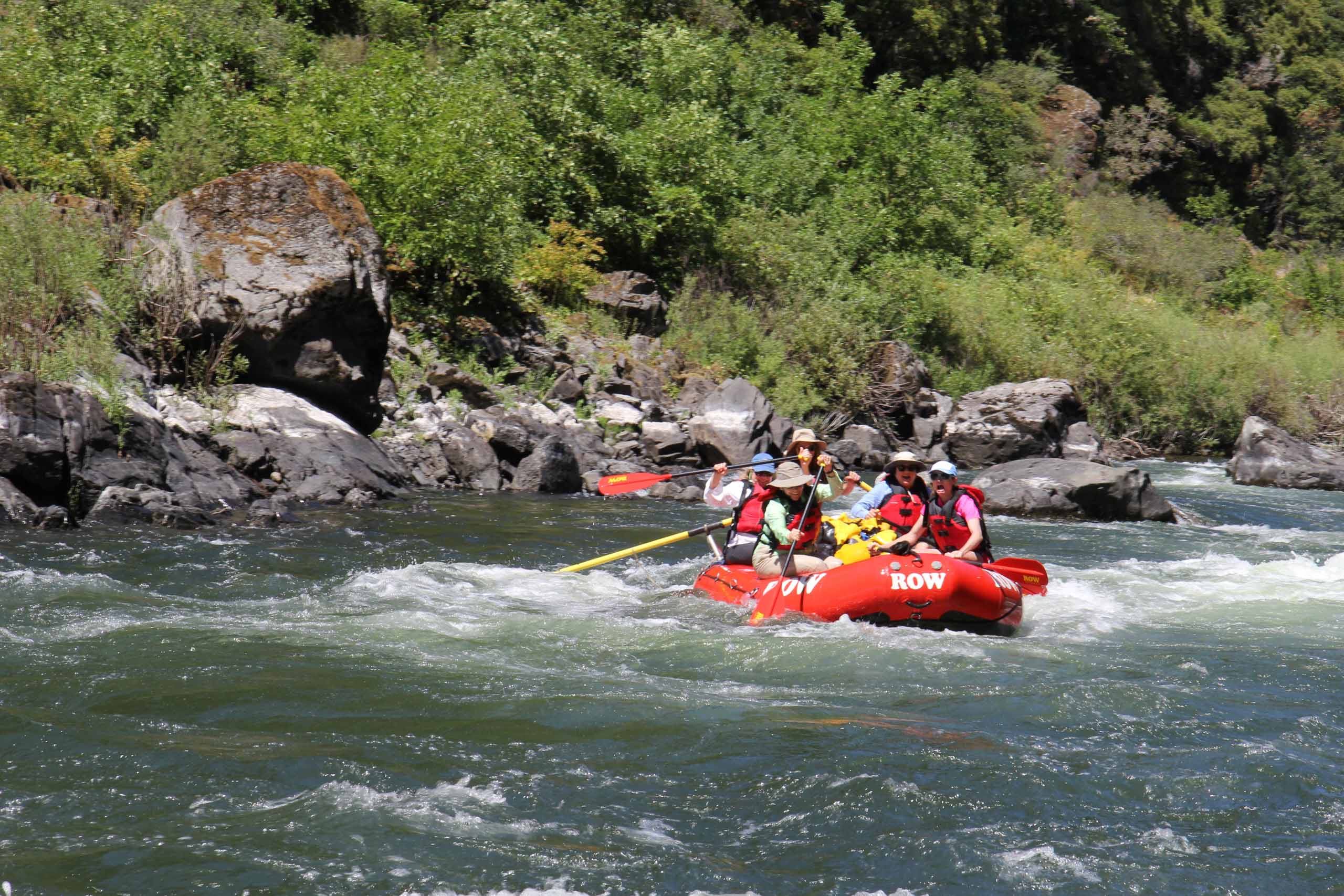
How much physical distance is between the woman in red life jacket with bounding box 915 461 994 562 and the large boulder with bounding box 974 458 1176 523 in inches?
201

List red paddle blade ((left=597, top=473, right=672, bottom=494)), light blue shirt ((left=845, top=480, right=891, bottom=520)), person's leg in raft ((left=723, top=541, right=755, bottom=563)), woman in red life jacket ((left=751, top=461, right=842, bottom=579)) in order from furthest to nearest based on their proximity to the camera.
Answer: red paddle blade ((left=597, top=473, right=672, bottom=494)), light blue shirt ((left=845, top=480, right=891, bottom=520)), person's leg in raft ((left=723, top=541, right=755, bottom=563)), woman in red life jacket ((left=751, top=461, right=842, bottom=579))

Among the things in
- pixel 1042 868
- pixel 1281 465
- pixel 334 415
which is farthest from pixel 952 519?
pixel 1281 465

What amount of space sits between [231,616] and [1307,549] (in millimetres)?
9837

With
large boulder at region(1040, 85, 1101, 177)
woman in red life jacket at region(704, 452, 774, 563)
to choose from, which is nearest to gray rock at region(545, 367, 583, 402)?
woman in red life jacket at region(704, 452, 774, 563)

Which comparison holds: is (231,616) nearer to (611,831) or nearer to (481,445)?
(611,831)

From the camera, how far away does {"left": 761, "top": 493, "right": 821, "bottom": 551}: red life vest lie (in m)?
8.20

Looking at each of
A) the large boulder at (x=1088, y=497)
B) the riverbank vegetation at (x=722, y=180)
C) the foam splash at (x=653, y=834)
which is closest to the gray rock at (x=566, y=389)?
the riverbank vegetation at (x=722, y=180)

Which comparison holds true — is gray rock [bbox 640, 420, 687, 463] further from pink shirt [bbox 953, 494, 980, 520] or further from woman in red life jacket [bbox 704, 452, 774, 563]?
pink shirt [bbox 953, 494, 980, 520]

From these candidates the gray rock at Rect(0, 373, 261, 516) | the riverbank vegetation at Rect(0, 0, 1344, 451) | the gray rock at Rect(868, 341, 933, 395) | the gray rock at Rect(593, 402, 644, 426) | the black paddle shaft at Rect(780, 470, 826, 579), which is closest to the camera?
the black paddle shaft at Rect(780, 470, 826, 579)

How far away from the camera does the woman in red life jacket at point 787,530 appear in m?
8.05

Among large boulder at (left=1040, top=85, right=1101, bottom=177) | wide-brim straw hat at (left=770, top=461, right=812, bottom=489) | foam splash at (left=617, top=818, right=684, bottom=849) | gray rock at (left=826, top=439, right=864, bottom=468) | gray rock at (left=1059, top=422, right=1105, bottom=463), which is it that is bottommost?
gray rock at (left=826, top=439, right=864, bottom=468)

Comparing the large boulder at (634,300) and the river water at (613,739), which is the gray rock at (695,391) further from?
the river water at (613,739)

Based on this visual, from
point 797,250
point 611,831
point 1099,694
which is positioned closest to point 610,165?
point 797,250

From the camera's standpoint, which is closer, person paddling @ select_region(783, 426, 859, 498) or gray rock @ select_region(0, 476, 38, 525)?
person paddling @ select_region(783, 426, 859, 498)
